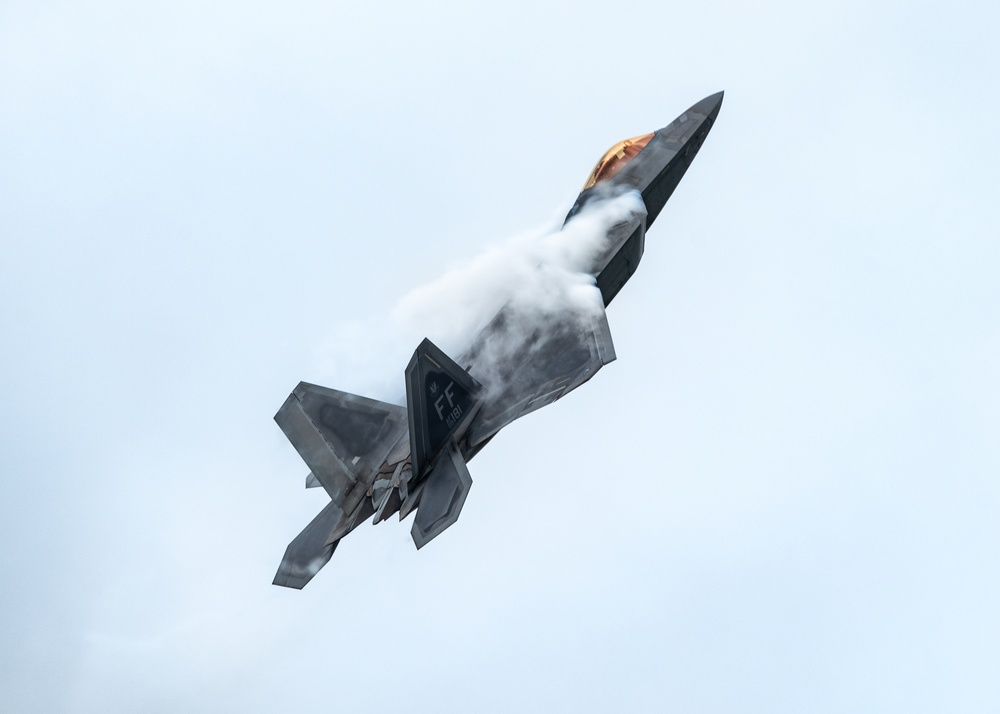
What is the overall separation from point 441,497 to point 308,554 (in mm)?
4571

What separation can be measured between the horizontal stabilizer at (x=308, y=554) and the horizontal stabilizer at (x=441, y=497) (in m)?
2.93

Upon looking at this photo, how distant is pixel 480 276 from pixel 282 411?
21.8 ft

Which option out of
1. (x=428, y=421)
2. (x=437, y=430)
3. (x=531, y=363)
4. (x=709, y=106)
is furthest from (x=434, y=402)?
(x=709, y=106)

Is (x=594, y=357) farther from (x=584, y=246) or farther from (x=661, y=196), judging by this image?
(x=661, y=196)

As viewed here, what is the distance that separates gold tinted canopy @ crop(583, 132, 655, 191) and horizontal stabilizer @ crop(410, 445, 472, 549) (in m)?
10.7

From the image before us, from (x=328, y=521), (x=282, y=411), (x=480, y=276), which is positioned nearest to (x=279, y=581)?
(x=328, y=521)

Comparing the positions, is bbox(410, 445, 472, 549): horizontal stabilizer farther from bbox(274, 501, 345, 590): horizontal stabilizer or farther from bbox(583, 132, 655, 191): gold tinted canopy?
bbox(583, 132, 655, 191): gold tinted canopy

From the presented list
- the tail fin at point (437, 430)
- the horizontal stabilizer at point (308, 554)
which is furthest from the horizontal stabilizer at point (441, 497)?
the horizontal stabilizer at point (308, 554)

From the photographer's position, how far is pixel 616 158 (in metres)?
37.7

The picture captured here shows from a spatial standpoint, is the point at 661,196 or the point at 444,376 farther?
the point at 661,196

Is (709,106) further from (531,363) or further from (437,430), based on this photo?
(437,430)

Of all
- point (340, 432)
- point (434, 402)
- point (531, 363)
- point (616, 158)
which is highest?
point (616, 158)

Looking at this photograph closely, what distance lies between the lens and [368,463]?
31984 mm

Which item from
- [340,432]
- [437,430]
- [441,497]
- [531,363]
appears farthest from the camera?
[531,363]
